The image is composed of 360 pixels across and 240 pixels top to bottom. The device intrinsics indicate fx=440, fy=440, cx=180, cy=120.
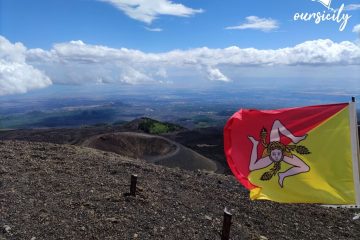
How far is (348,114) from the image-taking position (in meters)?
7.39

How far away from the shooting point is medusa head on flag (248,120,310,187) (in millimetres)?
7562

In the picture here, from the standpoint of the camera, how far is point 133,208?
9.85m

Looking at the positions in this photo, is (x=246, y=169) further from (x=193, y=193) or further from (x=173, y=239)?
(x=193, y=193)

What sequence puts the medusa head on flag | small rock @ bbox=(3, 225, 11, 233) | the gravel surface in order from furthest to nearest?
the gravel surface → small rock @ bbox=(3, 225, 11, 233) → the medusa head on flag

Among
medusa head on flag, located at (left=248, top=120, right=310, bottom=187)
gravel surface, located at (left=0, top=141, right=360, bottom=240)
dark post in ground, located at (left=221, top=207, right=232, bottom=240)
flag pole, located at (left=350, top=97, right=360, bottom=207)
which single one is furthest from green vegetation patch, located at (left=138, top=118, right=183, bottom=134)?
flag pole, located at (left=350, top=97, right=360, bottom=207)

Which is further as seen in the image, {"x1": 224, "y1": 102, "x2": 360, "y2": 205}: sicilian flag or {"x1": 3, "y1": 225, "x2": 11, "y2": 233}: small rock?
{"x1": 3, "y1": 225, "x2": 11, "y2": 233}: small rock

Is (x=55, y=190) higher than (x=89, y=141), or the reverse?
(x=55, y=190)

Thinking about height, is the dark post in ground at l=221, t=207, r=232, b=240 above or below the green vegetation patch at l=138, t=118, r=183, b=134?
above

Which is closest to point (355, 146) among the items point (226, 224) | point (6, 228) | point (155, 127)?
point (226, 224)

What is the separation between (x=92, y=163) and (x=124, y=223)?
5.26m

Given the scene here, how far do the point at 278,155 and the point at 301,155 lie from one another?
0.39 metres

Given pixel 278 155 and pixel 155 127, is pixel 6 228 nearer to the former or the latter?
pixel 278 155

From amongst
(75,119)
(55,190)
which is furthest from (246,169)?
(75,119)

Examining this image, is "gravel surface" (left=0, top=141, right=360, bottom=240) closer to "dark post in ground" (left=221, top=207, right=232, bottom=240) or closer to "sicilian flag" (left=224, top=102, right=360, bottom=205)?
"dark post in ground" (left=221, top=207, right=232, bottom=240)
